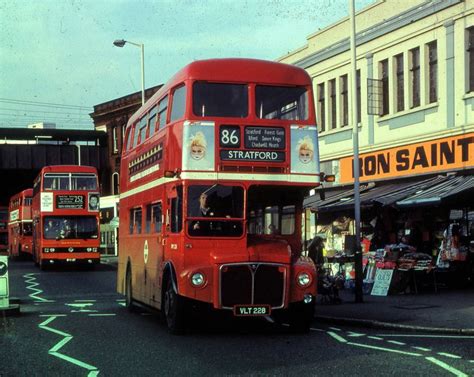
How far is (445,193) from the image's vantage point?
20.8 m

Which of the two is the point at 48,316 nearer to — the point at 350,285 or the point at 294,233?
the point at 294,233

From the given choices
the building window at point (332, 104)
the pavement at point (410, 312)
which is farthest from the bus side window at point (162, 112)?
the building window at point (332, 104)

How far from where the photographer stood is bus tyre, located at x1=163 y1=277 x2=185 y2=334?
13.0m

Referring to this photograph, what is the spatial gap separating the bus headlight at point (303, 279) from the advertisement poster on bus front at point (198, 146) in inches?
84.4

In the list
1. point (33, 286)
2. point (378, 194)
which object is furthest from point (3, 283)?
point (378, 194)

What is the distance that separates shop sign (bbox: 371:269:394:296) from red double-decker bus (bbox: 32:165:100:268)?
1915 cm

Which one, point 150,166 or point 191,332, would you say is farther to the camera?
point 150,166

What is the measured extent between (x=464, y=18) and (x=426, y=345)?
14.3 meters

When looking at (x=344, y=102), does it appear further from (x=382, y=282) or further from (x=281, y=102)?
(x=281, y=102)

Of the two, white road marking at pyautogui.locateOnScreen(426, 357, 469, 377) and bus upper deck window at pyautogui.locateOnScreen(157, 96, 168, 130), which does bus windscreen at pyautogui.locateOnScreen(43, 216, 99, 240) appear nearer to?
bus upper deck window at pyautogui.locateOnScreen(157, 96, 168, 130)

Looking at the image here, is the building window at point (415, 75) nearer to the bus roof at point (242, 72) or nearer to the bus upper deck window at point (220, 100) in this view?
the bus roof at point (242, 72)

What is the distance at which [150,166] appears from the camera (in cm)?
1577

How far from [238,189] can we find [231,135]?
2.82ft

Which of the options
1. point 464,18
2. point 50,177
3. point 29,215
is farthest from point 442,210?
point 29,215
